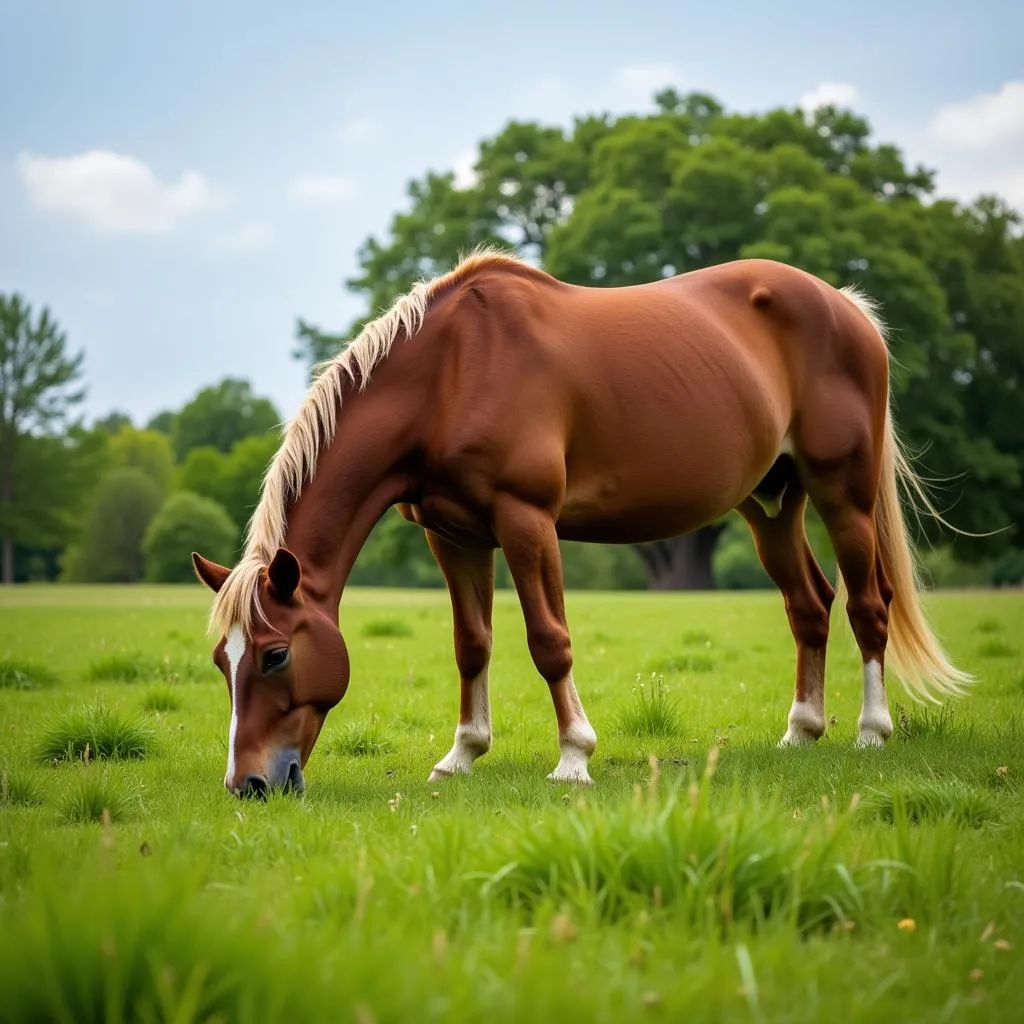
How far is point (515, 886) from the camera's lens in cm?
282

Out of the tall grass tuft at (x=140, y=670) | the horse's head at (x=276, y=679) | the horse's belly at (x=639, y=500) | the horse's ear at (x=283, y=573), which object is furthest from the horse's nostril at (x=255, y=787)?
the tall grass tuft at (x=140, y=670)

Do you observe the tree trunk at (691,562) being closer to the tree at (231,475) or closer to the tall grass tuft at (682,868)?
the tall grass tuft at (682,868)

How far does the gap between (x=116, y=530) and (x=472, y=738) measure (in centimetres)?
6968

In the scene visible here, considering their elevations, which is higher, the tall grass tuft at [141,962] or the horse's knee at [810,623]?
the horse's knee at [810,623]

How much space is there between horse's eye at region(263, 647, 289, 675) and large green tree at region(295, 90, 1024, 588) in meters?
25.0

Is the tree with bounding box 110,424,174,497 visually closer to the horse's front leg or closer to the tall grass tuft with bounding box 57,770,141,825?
the horse's front leg

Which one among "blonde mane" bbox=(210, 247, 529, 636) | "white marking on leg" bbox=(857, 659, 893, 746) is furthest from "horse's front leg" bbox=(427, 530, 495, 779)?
"white marking on leg" bbox=(857, 659, 893, 746)

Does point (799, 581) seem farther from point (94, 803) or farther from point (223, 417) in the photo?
point (223, 417)

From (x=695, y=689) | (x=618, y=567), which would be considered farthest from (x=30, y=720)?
(x=618, y=567)

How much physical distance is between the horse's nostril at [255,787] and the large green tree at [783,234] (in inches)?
994

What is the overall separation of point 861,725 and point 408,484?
120 inches

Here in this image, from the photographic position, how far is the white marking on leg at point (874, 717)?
6.17 meters

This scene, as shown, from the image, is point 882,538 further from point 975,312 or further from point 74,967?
point 975,312

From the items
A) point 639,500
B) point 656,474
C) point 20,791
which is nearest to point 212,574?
point 20,791
